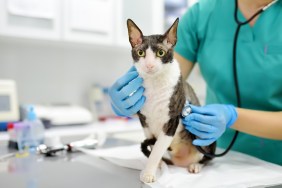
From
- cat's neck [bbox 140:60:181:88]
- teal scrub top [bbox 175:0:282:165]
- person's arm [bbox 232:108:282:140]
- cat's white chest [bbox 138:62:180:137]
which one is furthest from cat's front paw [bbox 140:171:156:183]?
teal scrub top [bbox 175:0:282:165]

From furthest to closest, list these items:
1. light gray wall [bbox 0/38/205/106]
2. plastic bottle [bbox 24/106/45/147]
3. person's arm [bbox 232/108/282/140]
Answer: light gray wall [bbox 0/38/205/106] → plastic bottle [bbox 24/106/45/147] → person's arm [bbox 232/108/282/140]

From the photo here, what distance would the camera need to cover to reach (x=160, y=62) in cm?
72

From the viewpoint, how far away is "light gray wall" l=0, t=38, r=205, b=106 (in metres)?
2.04

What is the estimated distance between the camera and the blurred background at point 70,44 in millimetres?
1799

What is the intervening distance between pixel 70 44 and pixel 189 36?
111 cm

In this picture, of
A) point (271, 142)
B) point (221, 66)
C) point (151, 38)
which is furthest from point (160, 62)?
point (271, 142)

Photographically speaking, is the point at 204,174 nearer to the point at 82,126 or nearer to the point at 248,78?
the point at 248,78

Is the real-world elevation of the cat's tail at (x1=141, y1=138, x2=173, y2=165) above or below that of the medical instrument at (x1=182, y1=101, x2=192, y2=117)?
below

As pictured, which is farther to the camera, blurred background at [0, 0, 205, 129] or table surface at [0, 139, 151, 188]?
blurred background at [0, 0, 205, 129]

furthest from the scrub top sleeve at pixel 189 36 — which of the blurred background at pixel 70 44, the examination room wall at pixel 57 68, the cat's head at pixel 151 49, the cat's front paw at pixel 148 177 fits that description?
the examination room wall at pixel 57 68

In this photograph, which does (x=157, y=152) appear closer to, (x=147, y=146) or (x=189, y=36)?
(x=147, y=146)

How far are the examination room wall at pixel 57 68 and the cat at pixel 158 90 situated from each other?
142cm

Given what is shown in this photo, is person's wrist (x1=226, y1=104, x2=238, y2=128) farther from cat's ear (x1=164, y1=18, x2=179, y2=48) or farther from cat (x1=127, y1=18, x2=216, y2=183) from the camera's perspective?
cat's ear (x1=164, y1=18, x2=179, y2=48)

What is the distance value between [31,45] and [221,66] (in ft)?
4.67
